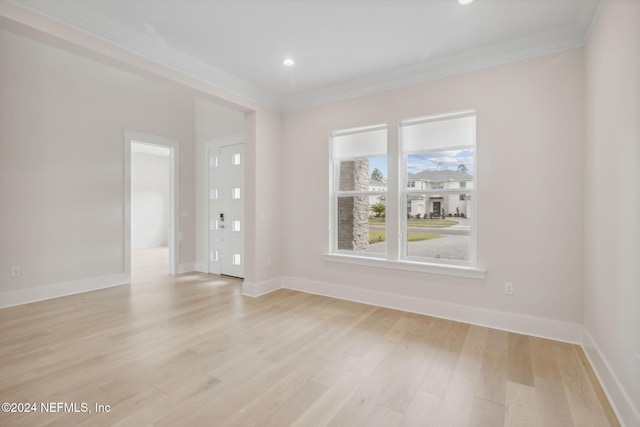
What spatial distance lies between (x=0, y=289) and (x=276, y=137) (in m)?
4.01

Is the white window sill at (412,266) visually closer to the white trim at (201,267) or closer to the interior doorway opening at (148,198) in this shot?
the white trim at (201,267)

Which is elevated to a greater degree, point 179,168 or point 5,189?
point 179,168

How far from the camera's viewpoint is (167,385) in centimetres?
214

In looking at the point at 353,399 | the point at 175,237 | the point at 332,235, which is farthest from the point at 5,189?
the point at 353,399

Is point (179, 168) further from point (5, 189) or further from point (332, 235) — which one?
point (332, 235)

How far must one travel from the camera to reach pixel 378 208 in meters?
4.12

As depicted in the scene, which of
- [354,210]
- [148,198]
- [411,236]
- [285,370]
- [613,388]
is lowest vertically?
[285,370]

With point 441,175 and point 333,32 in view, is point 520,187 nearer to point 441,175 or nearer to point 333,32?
point 441,175

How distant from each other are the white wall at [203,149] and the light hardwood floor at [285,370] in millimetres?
2340

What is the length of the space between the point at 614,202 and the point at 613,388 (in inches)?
47.4

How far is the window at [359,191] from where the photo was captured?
407 cm

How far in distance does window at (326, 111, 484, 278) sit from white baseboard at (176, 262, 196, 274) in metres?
3.16

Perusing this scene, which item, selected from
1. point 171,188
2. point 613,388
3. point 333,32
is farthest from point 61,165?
point 613,388

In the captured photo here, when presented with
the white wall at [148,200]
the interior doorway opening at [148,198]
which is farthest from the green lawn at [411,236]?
the white wall at [148,200]
